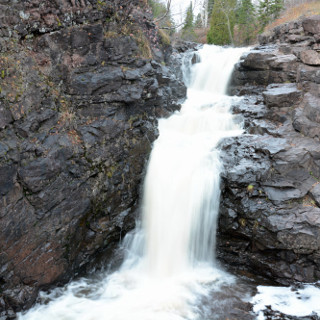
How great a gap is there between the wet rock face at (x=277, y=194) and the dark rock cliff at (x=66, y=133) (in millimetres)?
2632

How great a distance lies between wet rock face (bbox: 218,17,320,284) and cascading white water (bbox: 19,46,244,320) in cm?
51

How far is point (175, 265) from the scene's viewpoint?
23.2 feet

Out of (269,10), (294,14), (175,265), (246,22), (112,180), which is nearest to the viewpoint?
(175,265)

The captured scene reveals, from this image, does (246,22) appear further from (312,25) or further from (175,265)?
(175,265)

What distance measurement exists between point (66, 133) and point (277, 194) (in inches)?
205

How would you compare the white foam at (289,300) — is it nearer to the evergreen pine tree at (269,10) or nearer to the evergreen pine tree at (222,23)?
the evergreen pine tree at (222,23)

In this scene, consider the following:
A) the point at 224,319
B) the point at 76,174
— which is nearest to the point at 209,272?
the point at 224,319

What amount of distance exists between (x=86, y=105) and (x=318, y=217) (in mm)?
6008

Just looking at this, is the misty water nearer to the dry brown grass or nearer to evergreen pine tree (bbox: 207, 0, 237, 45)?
the dry brown grass

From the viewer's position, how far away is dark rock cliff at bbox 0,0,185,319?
560cm

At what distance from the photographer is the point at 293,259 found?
6.45m

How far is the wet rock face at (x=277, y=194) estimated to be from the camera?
639cm

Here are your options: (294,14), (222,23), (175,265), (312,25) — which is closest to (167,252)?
(175,265)

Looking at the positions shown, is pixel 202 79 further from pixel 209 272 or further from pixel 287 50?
pixel 209 272
